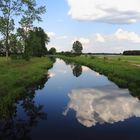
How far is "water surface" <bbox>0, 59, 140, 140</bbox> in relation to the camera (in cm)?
1345

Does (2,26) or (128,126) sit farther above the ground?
(2,26)

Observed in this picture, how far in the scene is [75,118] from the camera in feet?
54.5

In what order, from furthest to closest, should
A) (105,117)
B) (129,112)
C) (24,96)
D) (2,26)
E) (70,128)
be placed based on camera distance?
(2,26) < (24,96) < (129,112) < (105,117) < (70,128)

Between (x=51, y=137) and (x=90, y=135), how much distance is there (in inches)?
60.8

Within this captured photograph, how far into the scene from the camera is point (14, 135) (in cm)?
1320

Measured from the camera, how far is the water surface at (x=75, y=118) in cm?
1345

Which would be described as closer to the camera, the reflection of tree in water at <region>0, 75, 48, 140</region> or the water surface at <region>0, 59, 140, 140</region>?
the reflection of tree in water at <region>0, 75, 48, 140</region>

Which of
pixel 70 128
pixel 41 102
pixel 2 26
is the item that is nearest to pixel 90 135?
pixel 70 128

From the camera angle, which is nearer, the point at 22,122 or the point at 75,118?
the point at 22,122

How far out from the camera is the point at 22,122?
612 inches

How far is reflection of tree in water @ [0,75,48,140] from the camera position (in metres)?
13.2

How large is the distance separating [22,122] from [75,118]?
105 inches

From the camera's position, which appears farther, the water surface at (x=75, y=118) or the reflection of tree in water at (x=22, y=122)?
the water surface at (x=75, y=118)

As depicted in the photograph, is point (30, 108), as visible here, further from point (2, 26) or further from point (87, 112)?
point (2, 26)
